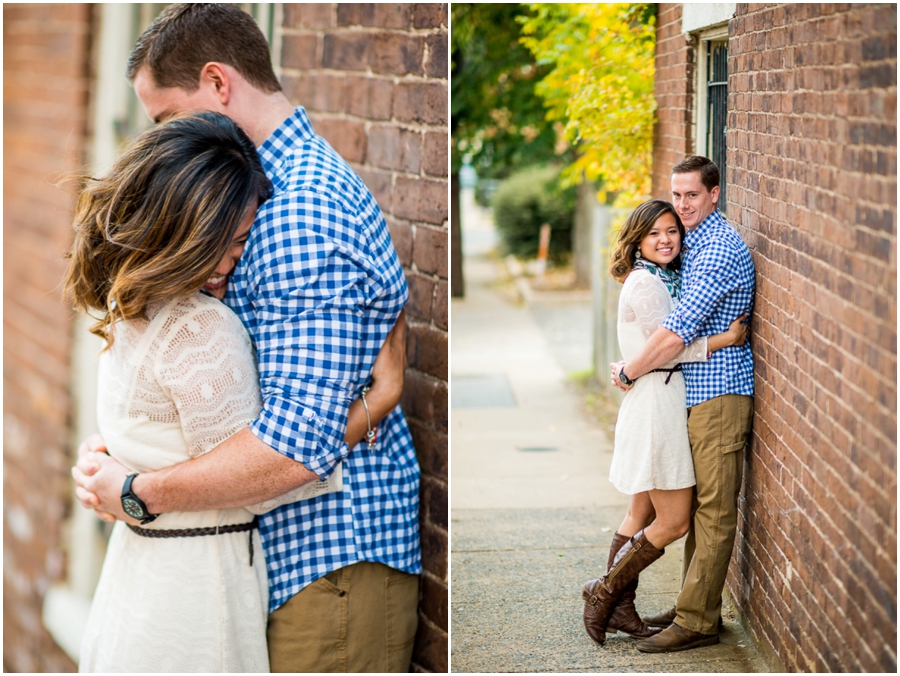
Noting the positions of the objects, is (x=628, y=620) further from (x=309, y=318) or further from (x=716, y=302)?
(x=309, y=318)

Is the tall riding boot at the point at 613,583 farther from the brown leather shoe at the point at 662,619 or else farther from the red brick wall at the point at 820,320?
the red brick wall at the point at 820,320

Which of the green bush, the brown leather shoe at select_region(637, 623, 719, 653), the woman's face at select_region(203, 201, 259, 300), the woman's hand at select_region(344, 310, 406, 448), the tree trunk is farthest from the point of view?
the green bush

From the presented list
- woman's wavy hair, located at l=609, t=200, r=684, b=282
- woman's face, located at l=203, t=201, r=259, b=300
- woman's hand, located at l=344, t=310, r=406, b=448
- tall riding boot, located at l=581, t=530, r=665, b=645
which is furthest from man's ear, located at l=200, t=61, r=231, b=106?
tall riding boot, located at l=581, t=530, r=665, b=645

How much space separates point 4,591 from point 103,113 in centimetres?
347

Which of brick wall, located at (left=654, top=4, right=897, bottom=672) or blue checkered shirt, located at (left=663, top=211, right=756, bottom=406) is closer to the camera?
brick wall, located at (left=654, top=4, right=897, bottom=672)

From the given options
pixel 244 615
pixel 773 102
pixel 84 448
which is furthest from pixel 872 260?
pixel 84 448

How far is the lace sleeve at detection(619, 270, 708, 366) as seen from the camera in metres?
2.45

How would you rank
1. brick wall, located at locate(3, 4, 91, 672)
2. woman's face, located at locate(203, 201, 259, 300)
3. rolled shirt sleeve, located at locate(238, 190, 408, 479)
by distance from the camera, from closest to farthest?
rolled shirt sleeve, located at locate(238, 190, 408, 479), woman's face, located at locate(203, 201, 259, 300), brick wall, located at locate(3, 4, 91, 672)

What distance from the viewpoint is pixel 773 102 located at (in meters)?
2.23

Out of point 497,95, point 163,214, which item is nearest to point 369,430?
point 163,214

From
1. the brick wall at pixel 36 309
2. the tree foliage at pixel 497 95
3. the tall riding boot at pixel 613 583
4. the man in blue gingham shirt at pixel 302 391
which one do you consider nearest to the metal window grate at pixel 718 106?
the man in blue gingham shirt at pixel 302 391

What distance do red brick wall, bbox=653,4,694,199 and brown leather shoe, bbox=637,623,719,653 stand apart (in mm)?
1215

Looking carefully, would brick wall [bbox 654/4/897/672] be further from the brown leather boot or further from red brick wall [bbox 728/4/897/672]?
the brown leather boot

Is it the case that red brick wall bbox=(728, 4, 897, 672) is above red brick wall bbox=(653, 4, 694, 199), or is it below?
below
